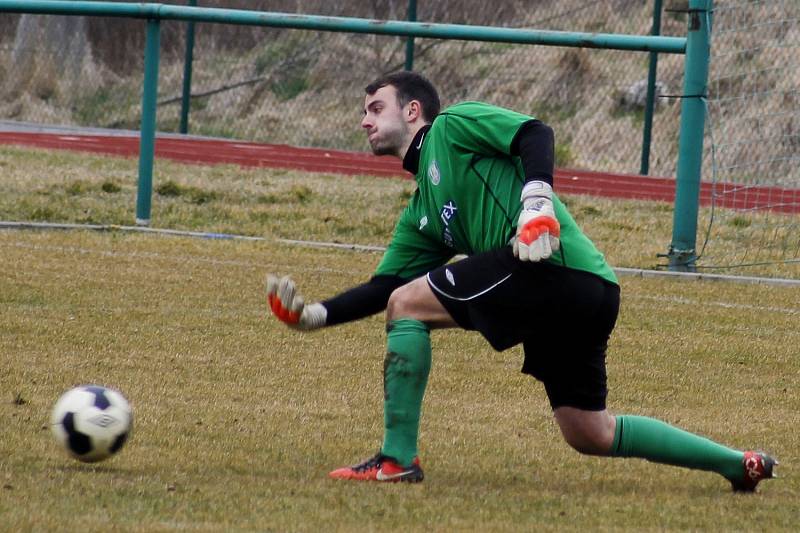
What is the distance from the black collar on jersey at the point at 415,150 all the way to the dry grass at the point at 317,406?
100cm

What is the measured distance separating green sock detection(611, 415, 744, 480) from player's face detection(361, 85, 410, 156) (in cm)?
114

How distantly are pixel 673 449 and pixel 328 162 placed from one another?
1252 centimetres

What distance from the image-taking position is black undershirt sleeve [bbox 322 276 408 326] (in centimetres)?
516

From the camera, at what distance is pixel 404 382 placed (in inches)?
188

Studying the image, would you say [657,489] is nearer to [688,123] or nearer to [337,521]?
[337,521]

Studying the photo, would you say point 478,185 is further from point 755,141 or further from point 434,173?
point 755,141

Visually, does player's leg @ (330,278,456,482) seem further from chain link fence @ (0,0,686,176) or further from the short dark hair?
chain link fence @ (0,0,686,176)

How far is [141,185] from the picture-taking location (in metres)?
11.8

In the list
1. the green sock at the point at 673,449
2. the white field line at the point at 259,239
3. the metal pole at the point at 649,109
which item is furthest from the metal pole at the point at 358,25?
the green sock at the point at 673,449

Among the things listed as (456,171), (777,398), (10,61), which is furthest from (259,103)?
(456,171)

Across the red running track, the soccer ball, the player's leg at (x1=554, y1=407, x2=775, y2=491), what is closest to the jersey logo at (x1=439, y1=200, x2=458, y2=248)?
the player's leg at (x1=554, y1=407, x2=775, y2=491)

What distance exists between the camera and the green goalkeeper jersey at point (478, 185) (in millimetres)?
4785

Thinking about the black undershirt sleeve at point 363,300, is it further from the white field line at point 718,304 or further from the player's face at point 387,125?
the white field line at point 718,304

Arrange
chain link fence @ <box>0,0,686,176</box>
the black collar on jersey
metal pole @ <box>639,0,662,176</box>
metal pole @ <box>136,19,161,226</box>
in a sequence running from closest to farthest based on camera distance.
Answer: the black collar on jersey → metal pole @ <box>136,19,161,226</box> → metal pole @ <box>639,0,662,176</box> → chain link fence @ <box>0,0,686,176</box>
